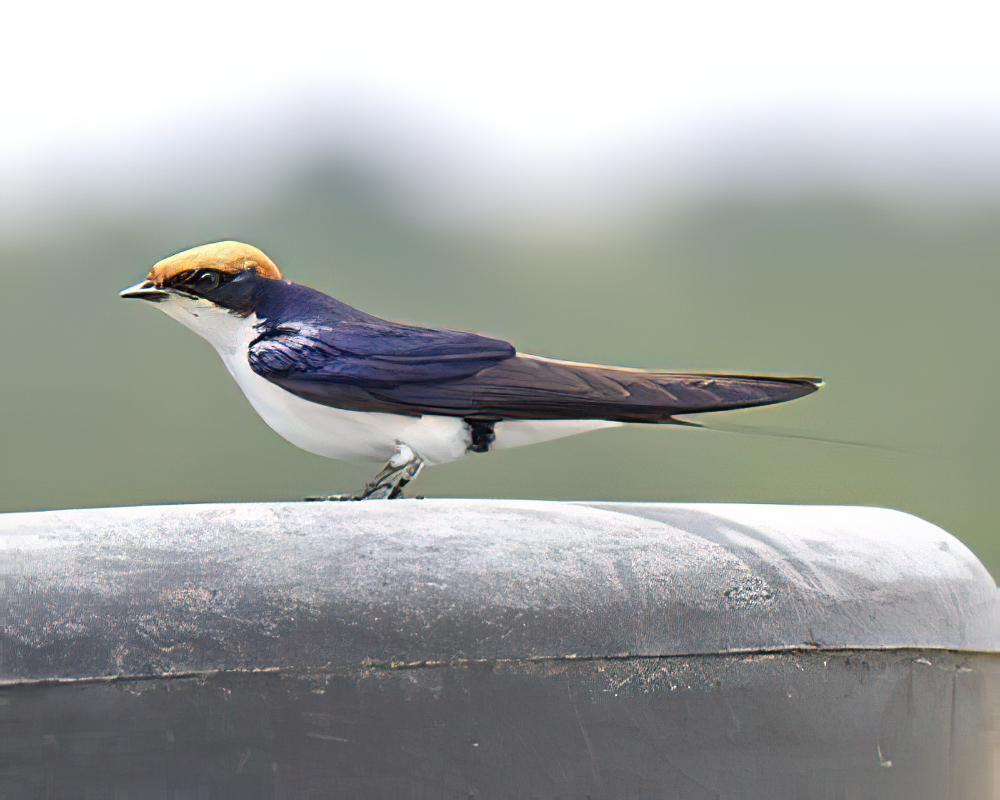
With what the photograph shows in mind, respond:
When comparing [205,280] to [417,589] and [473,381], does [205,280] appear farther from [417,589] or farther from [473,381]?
[417,589]

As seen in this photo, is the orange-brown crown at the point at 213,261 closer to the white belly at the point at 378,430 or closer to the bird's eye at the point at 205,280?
the bird's eye at the point at 205,280

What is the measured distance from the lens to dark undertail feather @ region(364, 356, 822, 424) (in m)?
3.18

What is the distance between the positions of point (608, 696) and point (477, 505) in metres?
0.44

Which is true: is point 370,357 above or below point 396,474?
above

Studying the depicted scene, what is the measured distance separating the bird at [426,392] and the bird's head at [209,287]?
10 millimetres

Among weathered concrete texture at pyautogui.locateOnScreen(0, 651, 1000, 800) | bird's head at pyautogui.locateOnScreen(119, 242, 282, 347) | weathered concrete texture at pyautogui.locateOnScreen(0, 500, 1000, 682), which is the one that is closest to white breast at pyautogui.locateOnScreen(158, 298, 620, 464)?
bird's head at pyautogui.locateOnScreen(119, 242, 282, 347)

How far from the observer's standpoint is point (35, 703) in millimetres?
2170

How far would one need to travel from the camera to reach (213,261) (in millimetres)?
3656

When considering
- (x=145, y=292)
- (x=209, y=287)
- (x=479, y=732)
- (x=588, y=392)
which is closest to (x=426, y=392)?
(x=588, y=392)

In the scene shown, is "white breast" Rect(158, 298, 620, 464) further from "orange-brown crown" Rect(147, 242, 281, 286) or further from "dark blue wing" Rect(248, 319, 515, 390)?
"orange-brown crown" Rect(147, 242, 281, 286)

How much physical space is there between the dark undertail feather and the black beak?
2.15 feet

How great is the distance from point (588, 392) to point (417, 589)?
109 centimetres

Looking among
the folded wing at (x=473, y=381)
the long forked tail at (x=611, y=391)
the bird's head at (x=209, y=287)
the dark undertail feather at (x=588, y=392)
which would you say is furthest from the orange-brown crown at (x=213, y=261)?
the long forked tail at (x=611, y=391)

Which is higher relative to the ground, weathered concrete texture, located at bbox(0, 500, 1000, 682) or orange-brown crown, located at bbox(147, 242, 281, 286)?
orange-brown crown, located at bbox(147, 242, 281, 286)
